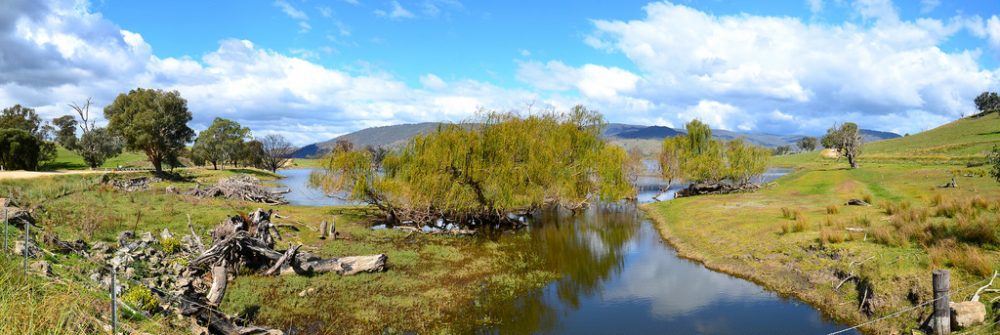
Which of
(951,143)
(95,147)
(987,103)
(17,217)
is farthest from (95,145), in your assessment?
(987,103)

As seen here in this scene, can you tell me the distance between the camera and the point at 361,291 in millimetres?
18875

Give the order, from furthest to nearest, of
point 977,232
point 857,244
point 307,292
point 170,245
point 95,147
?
point 95,147, point 857,244, point 170,245, point 307,292, point 977,232

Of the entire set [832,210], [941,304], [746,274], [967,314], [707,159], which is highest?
[707,159]

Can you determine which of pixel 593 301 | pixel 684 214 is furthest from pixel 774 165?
pixel 593 301

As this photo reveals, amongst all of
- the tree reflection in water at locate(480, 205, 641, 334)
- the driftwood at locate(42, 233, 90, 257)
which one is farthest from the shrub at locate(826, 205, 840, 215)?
the driftwood at locate(42, 233, 90, 257)

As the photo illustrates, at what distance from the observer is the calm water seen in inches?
641

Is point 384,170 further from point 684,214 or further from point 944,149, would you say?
point 944,149

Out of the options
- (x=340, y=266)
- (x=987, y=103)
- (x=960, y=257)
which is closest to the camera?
(x=960, y=257)

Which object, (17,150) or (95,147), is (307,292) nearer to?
(17,150)

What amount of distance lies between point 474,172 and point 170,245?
1735 cm

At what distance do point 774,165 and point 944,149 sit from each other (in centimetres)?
4125

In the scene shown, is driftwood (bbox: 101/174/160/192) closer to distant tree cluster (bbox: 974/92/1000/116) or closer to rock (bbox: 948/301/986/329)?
rock (bbox: 948/301/986/329)

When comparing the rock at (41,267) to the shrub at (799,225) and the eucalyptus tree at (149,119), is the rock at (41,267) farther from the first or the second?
the eucalyptus tree at (149,119)

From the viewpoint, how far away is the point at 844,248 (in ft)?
70.2
